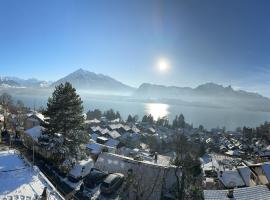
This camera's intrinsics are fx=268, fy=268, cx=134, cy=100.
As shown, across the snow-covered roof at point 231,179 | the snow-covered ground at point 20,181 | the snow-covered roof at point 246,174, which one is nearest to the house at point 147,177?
the snow-covered ground at point 20,181

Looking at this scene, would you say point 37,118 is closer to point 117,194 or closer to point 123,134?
point 123,134

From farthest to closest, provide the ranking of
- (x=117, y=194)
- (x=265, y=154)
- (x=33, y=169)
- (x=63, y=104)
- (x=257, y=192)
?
(x=265, y=154), (x=63, y=104), (x=117, y=194), (x=33, y=169), (x=257, y=192)

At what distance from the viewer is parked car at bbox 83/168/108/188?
25.6 metres

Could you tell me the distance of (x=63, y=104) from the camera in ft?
93.6

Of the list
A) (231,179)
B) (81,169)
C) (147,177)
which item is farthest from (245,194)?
(231,179)

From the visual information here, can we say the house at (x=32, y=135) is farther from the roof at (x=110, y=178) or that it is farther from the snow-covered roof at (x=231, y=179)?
the snow-covered roof at (x=231, y=179)

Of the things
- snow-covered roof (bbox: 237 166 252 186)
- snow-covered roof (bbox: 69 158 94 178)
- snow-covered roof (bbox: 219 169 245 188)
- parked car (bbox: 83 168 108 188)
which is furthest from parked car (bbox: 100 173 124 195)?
snow-covered roof (bbox: 237 166 252 186)

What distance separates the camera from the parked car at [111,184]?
78.8 feet

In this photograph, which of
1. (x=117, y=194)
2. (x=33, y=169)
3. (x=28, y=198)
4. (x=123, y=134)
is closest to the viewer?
(x=28, y=198)

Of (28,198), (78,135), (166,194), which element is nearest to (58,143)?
(78,135)

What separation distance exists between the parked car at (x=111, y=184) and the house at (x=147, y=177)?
2.96 ft

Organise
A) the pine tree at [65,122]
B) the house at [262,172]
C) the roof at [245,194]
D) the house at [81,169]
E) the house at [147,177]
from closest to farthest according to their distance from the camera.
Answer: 1. the roof at [245,194]
2. the house at [147,177]
3. the house at [81,169]
4. the pine tree at [65,122]
5. the house at [262,172]

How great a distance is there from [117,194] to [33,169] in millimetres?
8934

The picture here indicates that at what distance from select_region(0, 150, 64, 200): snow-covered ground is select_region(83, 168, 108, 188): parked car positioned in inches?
290
